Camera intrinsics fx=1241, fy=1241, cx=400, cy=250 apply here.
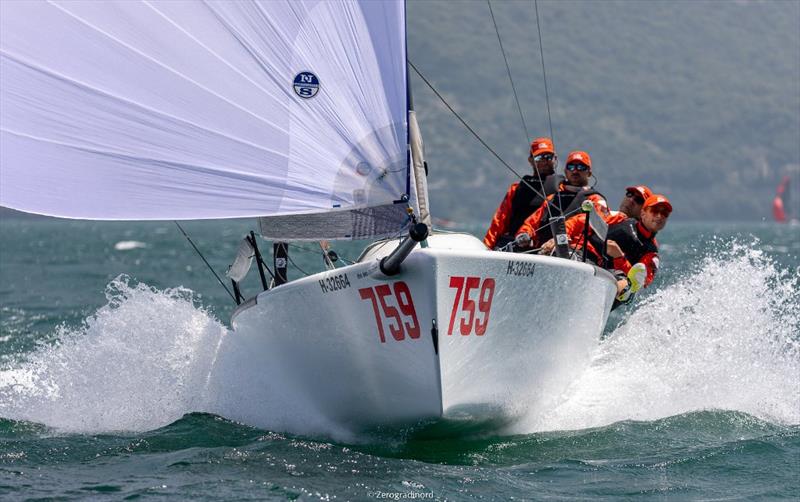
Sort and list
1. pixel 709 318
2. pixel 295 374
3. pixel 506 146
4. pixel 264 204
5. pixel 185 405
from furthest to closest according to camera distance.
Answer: pixel 506 146
pixel 709 318
pixel 185 405
pixel 295 374
pixel 264 204

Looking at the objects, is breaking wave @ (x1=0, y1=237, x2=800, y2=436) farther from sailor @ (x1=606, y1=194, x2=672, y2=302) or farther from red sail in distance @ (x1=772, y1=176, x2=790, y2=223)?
red sail in distance @ (x1=772, y1=176, x2=790, y2=223)

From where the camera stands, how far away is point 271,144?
219 inches

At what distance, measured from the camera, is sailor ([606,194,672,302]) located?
801cm

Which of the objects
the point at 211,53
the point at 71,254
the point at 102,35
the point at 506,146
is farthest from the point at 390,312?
the point at 506,146

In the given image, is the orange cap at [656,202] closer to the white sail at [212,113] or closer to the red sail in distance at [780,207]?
the white sail at [212,113]

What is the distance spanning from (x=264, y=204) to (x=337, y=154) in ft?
1.30

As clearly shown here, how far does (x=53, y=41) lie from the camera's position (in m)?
5.70

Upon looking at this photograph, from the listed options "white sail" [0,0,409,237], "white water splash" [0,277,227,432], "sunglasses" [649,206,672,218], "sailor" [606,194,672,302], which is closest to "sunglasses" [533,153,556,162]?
"sailor" [606,194,672,302]

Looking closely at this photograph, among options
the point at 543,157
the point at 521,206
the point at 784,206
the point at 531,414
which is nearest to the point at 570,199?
the point at 543,157

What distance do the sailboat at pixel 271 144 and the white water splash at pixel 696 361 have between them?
117 cm

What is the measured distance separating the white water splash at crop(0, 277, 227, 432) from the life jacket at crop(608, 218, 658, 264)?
2.67 metres

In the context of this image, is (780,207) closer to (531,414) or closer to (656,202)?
(656,202)

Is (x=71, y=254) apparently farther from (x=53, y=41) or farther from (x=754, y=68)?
(x=754, y=68)

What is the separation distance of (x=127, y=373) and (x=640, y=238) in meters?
3.40
